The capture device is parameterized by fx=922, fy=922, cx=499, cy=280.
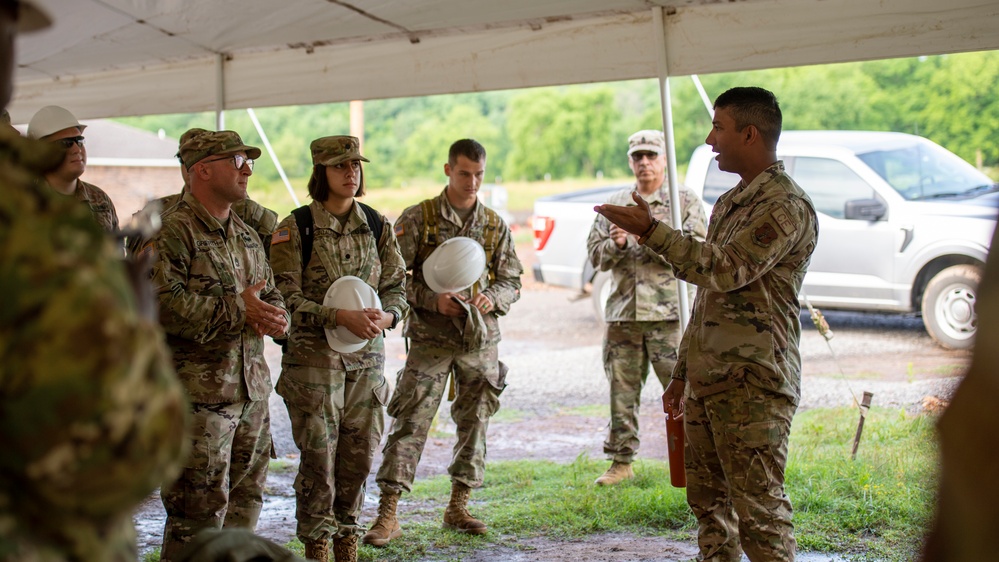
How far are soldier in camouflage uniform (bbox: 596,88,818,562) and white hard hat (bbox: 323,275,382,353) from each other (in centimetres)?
133

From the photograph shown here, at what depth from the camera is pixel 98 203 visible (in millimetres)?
5371

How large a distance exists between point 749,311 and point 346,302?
1802 mm

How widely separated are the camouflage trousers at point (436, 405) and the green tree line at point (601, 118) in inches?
560

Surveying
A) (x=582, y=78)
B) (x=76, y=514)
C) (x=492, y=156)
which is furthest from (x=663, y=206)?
(x=492, y=156)

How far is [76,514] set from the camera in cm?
128

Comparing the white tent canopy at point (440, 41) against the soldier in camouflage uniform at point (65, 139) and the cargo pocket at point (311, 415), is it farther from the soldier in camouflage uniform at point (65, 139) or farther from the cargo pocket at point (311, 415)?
the cargo pocket at point (311, 415)

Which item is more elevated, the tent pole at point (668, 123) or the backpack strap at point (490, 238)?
the tent pole at point (668, 123)

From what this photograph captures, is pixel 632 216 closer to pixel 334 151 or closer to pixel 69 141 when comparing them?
pixel 334 151

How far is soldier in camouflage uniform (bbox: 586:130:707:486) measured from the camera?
5832 mm

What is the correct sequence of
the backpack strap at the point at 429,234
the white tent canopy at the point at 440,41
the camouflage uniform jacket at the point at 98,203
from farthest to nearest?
the camouflage uniform jacket at the point at 98,203 < the backpack strap at the point at 429,234 < the white tent canopy at the point at 440,41

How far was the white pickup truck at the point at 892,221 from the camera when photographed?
336 inches

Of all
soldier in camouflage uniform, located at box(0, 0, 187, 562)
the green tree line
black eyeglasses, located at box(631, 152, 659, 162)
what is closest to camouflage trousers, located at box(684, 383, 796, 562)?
soldier in camouflage uniform, located at box(0, 0, 187, 562)

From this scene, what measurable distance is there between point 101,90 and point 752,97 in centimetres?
518

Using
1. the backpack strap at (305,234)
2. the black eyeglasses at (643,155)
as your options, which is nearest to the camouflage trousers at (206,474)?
the backpack strap at (305,234)
